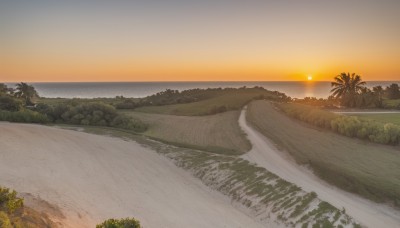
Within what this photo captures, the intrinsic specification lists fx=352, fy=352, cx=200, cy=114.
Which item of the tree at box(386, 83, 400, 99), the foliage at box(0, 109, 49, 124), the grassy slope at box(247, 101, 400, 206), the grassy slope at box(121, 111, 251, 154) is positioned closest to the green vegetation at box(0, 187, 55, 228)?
the grassy slope at box(247, 101, 400, 206)

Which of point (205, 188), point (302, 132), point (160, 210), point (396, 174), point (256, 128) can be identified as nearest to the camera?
point (160, 210)

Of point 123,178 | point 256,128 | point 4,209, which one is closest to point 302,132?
point 256,128

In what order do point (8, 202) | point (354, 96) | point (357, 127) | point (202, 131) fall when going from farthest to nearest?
point (354, 96) → point (202, 131) → point (357, 127) → point (8, 202)

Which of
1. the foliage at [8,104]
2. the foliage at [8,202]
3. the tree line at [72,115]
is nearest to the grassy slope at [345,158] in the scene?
the foliage at [8,202]

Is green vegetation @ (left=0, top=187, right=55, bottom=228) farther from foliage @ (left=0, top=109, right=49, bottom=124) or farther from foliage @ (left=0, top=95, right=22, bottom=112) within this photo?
foliage @ (left=0, top=95, right=22, bottom=112)

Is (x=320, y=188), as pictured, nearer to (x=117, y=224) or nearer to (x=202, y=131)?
(x=117, y=224)

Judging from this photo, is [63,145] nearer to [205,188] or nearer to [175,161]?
[175,161]

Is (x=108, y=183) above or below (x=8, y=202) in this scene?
below

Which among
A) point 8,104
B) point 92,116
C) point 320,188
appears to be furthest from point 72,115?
point 320,188
